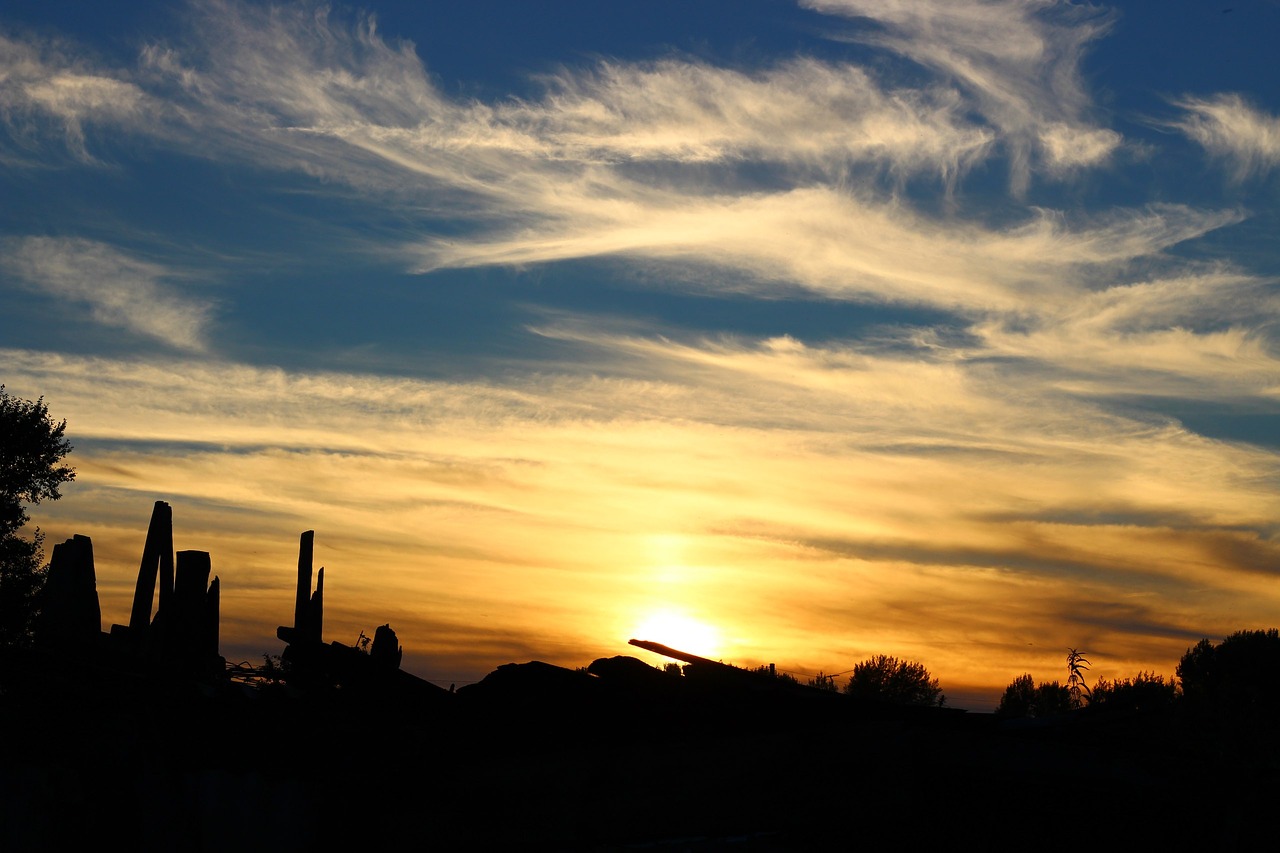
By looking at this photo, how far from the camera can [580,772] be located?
6.77 metres

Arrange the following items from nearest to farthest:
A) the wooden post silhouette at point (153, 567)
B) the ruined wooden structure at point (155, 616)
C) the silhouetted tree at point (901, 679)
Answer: the ruined wooden structure at point (155, 616) < the wooden post silhouette at point (153, 567) < the silhouetted tree at point (901, 679)

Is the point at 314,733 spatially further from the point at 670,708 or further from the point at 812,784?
the point at 812,784

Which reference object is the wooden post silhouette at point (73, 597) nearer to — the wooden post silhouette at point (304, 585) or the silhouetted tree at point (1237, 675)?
the wooden post silhouette at point (304, 585)

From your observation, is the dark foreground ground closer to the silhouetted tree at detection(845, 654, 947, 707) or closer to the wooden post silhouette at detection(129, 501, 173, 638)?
the wooden post silhouette at detection(129, 501, 173, 638)

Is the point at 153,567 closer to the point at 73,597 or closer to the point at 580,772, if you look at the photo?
the point at 73,597

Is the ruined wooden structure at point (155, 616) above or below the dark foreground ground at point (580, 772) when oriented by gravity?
above

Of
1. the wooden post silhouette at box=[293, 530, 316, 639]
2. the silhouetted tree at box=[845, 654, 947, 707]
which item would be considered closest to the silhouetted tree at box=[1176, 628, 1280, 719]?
the silhouetted tree at box=[845, 654, 947, 707]

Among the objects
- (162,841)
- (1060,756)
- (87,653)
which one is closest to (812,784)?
(1060,756)

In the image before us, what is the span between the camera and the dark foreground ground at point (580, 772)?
19.3 ft

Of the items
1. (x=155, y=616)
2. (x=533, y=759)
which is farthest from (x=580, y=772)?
(x=155, y=616)

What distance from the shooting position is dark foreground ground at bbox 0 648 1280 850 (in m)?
5.88

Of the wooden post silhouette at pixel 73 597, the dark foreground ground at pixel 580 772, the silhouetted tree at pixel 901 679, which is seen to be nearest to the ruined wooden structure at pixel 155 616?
the wooden post silhouette at pixel 73 597

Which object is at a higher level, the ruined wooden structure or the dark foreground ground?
the ruined wooden structure

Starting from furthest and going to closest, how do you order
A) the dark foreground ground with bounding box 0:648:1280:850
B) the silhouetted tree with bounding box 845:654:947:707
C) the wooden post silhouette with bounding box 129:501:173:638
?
the silhouetted tree with bounding box 845:654:947:707 → the wooden post silhouette with bounding box 129:501:173:638 → the dark foreground ground with bounding box 0:648:1280:850
